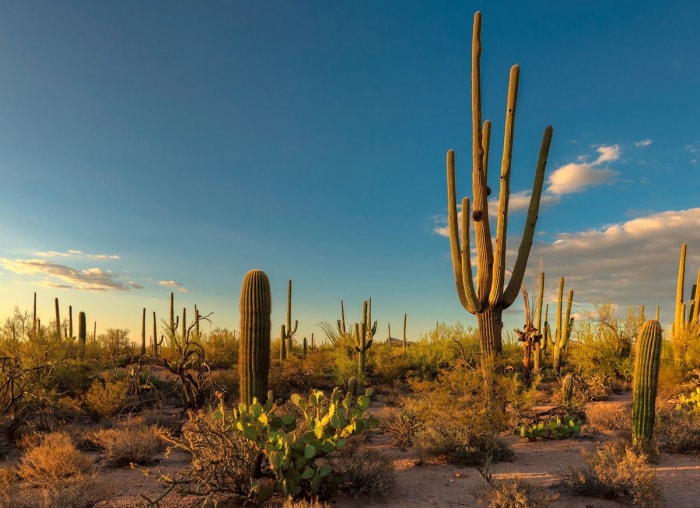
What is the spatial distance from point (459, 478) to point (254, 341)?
3.82 meters

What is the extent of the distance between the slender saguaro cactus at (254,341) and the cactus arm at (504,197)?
4759 millimetres

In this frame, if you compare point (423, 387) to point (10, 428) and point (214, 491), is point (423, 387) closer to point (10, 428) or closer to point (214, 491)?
point (214, 491)

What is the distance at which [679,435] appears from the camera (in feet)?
26.9

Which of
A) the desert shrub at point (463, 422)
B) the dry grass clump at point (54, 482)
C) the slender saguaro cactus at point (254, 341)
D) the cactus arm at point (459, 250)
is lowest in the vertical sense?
the dry grass clump at point (54, 482)

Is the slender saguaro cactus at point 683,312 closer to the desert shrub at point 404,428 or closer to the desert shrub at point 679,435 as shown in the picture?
the desert shrub at point 679,435

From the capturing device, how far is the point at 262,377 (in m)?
8.51

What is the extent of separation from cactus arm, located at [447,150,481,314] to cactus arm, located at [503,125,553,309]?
72cm

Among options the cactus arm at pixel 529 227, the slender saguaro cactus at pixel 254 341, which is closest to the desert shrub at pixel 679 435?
the cactus arm at pixel 529 227

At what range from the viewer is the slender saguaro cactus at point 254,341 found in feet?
27.8

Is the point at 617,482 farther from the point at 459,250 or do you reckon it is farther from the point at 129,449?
the point at 129,449

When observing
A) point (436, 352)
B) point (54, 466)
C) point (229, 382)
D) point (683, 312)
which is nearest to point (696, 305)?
point (683, 312)

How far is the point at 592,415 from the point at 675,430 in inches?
82.6

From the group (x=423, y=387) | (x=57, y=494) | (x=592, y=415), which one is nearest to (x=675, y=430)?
(x=592, y=415)

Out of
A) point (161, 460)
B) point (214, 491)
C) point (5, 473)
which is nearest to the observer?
point (214, 491)
